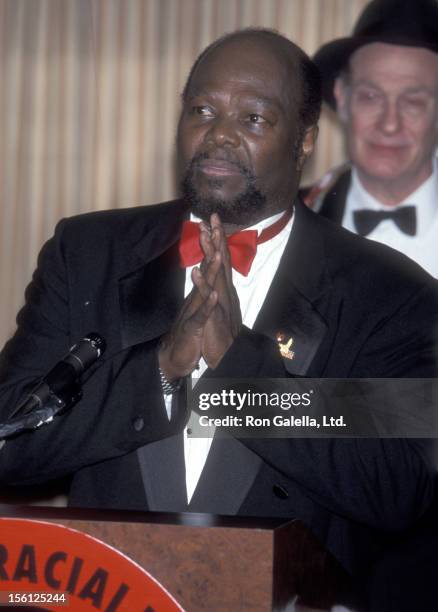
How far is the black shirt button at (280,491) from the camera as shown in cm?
193

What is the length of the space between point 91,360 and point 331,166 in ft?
6.54

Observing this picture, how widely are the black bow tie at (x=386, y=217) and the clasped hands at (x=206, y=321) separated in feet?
4.40

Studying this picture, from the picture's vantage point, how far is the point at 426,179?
10.4 ft

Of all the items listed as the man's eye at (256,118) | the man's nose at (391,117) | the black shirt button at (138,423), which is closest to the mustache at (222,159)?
the man's eye at (256,118)

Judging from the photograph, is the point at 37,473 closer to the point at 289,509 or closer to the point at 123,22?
the point at 289,509

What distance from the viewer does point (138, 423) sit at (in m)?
1.85

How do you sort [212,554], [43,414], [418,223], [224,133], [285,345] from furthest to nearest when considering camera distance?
[418,223] → [224,133] → [285,345] → [43,414] → [212,554]

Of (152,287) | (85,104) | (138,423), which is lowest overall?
(138,423)

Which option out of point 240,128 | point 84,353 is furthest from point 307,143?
point 84,353

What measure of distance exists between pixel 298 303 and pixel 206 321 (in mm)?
409

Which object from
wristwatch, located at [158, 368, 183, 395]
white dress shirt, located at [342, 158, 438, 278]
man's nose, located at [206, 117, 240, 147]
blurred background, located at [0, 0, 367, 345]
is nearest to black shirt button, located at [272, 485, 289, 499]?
wristwatch, located at [158, 368, 183, 395]

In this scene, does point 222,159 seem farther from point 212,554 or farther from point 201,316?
point 212,554

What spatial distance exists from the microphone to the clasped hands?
354mm

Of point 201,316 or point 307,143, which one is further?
point 307,143
